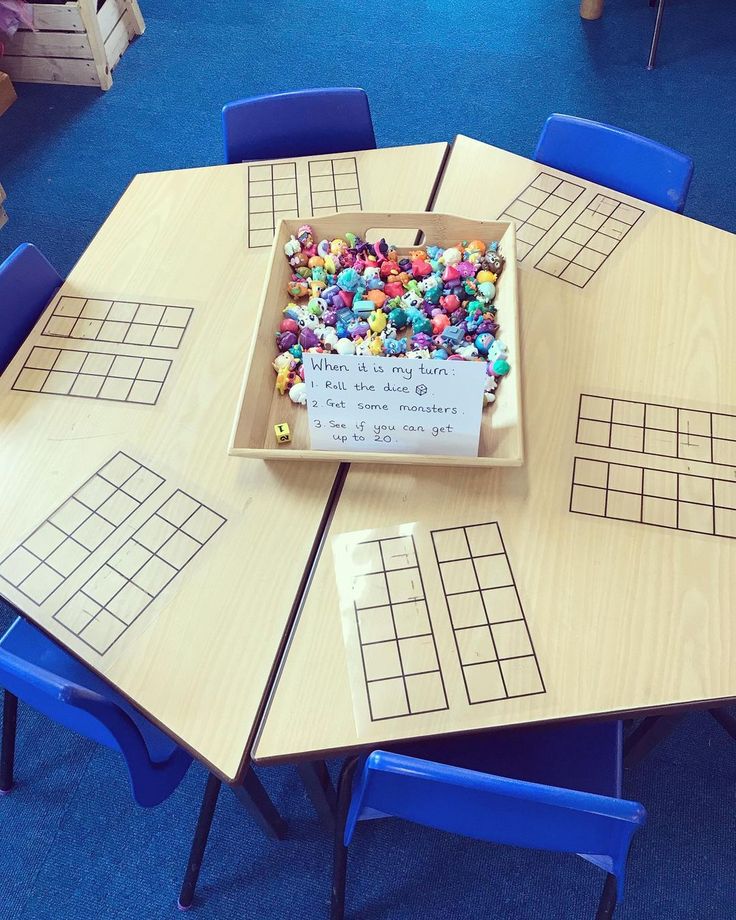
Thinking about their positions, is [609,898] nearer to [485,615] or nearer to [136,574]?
[485,615]

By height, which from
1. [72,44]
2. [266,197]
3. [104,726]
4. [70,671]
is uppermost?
[266,197]

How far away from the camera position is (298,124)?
5.71 feet

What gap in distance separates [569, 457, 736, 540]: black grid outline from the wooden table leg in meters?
2.86

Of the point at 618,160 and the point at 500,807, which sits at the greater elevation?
the point at 618,160

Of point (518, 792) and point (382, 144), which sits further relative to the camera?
point (382, 144)

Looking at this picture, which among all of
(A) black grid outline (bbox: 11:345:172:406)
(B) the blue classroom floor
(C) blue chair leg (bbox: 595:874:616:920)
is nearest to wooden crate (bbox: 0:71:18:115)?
(B) the blue classroom floor

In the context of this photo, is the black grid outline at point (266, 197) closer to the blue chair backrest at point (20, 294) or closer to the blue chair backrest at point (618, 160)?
the blue chair backrest at point (20, 294)

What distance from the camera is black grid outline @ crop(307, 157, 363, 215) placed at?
5.12 feet

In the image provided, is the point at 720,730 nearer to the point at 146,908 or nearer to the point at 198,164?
the point at 146,908

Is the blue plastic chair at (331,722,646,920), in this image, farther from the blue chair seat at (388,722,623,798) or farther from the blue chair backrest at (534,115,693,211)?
the blue chair backrest at (534,115,693,211)

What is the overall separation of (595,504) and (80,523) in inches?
30.9

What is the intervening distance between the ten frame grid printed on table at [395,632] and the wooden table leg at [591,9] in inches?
121

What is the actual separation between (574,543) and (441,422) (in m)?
0.26

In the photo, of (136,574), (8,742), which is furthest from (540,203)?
(8,742)
